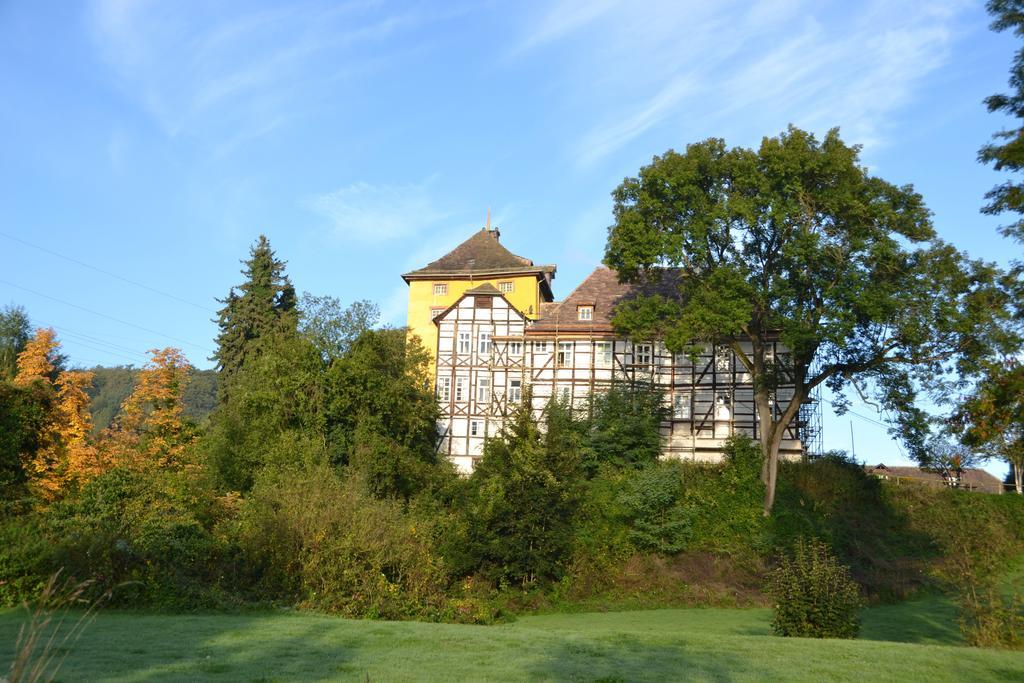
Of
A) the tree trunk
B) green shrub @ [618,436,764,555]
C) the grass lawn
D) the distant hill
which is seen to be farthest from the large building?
the distant hill

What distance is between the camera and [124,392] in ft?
332

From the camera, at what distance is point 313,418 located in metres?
35.5

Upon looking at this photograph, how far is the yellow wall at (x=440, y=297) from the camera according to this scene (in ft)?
160

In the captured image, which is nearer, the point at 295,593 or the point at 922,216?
the point at 295,593

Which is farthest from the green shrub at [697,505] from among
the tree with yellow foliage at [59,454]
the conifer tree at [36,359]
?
the conifer tree at [36,359]

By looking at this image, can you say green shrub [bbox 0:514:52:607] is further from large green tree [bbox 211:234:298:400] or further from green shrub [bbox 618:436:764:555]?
large green tree [bbox 211:234:298:400]

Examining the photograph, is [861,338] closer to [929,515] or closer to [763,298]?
[763,298]

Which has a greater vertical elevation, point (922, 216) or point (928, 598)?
point (922, 216)

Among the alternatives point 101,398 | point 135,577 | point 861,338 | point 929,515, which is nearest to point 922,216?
point 861,338

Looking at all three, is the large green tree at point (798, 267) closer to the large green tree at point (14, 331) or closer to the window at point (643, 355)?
the window at point (643, 355)

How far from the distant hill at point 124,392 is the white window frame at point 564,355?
5863 cm

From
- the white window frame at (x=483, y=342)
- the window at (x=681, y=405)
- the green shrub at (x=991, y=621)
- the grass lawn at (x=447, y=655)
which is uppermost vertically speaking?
the white window frame at (x=483, y=342)

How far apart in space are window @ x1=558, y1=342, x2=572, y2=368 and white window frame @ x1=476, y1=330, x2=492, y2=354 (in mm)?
3557

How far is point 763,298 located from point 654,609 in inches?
446
